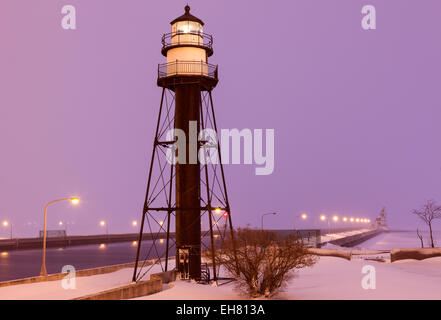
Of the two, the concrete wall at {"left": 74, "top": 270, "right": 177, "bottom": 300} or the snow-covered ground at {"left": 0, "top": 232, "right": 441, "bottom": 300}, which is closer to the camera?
the concrete wall at {"left": 74, "top": 270, "right": 177, "bottom": 300}

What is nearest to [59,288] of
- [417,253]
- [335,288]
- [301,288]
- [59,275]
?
[59,275]

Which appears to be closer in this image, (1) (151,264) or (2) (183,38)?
(2) (183,38)

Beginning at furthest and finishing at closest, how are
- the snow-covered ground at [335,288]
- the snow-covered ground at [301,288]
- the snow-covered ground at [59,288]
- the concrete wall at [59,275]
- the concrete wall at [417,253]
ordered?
the concrete wall at [417,253] < the concrete wall at [59,275] < the snow-covered ground at [59,288] < the snow-covered ground at [301,288] < the snow-covered ground at [335,288]

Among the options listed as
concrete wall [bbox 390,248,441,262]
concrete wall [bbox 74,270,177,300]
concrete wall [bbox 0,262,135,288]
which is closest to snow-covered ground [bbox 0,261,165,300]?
concrete wall [bbox 0,262,135,288]

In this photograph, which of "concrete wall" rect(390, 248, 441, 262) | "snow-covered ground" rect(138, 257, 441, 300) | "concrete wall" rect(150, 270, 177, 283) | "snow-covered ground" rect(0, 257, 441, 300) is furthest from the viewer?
"concrete wall" rect(390, 248, 441, 262)

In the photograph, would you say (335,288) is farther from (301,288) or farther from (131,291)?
(131,291)

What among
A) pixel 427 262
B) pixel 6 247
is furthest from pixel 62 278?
pixel 6 247

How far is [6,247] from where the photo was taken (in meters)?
106

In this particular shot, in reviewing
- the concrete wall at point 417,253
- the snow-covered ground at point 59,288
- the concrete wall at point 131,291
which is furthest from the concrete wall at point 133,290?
the concrete wall at point 417,253

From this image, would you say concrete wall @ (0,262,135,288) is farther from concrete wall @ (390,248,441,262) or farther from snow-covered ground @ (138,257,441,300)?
concrete wall @ (390,248,441,262)

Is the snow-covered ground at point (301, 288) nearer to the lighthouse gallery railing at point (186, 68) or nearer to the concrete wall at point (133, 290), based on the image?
the concrete wall at point (133, 290)

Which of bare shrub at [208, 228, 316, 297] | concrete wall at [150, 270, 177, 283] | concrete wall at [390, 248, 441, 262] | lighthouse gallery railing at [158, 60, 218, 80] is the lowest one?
concrete wall at [390, 248, 441, 262]
